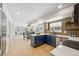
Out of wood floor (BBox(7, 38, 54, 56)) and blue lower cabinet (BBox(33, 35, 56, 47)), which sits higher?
blue lower cabinet (BBox(33, 35, 56, 47))

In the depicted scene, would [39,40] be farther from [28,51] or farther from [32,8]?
[32,8]

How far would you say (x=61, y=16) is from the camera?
4418 millimetres

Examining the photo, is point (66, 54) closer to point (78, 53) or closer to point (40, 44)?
point (78, 53)

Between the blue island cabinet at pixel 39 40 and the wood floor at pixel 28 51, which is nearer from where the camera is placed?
the wood floor at pixel 28 51

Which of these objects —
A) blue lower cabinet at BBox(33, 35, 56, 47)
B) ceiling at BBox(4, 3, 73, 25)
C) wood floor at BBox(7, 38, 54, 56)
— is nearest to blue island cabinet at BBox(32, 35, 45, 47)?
blue lower cabinet at BBox(33, 35, 56, 47)

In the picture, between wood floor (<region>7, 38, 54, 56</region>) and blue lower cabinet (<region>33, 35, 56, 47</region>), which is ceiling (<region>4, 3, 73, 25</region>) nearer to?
blue lower cabinet (<region>33, 35, 56, 47</region>)

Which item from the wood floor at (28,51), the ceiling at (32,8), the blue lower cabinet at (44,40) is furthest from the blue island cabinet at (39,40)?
the ceiling at (32,8)

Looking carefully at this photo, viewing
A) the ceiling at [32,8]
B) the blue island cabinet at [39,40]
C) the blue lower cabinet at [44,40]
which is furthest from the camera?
the blue island cabinet at [39,40]

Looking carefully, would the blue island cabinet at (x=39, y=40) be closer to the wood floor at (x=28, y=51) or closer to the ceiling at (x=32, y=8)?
the wood floor at (x=28, y=51)

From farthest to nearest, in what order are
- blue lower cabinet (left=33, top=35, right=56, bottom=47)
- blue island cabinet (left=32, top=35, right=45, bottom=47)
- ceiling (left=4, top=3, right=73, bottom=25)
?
blue island cabinet (left=32, top=35, right=45, bottom=47)
blue lower cabinet (left=33, top=35, right=56, bottom=47)
ceiling (left=4, top=3, right=73, bottom=25)

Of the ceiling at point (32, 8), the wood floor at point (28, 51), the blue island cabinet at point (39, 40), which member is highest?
the ceiling at point (32, 8)

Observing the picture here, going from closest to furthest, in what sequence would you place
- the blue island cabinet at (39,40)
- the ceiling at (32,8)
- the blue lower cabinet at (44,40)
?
1. the ceiling at (32,8)
2. the blue lower cabinet at (44,40)
3. the blue island cabinet at (39,40)

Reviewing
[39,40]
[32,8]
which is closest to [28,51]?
[39,40]

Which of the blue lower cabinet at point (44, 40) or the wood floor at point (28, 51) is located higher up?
the blue lower cabinet at point (44, 40)
